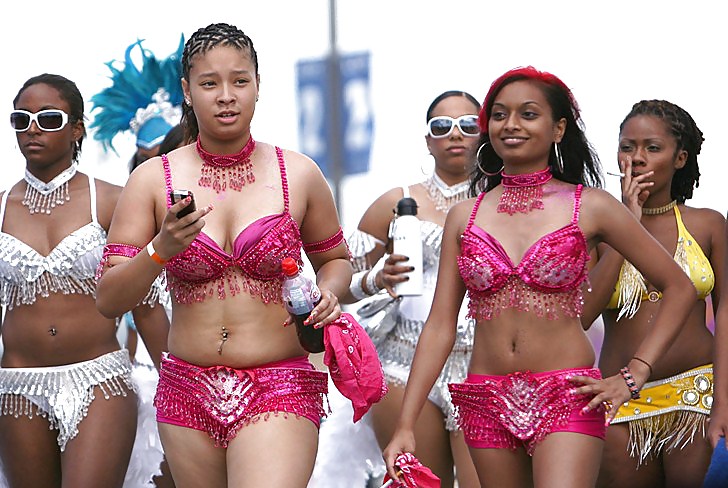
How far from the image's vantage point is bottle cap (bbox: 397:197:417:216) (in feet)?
18.1

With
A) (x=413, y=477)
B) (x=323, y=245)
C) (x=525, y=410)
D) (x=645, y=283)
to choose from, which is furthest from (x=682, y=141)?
(x=413, y=477)

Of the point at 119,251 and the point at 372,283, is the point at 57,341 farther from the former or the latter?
the point at 119,251

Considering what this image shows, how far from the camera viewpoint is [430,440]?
5.59m

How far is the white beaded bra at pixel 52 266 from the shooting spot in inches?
211

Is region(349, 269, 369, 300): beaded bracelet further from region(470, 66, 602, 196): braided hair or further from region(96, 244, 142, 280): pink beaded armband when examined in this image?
region(96, 244, 142, 280): pink beaded armband

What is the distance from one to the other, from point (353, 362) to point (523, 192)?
3.10 ft

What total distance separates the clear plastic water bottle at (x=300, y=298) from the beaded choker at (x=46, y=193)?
74.7 inches

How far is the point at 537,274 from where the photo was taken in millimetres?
4246

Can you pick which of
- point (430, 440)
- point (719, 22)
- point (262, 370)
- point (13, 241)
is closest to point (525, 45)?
point (719, 22)

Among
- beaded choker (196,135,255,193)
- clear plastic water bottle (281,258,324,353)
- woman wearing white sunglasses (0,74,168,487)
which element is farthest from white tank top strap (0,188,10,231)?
clear plastic water bottle (281,258,324,353)

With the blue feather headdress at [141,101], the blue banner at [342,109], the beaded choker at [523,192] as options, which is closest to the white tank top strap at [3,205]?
the blue feather headdress at [141,101]

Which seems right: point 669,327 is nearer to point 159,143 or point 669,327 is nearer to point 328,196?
point 328,196

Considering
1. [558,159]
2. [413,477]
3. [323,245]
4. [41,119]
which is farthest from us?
[41,119]

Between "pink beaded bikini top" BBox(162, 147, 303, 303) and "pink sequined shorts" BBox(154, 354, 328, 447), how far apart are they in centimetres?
23
